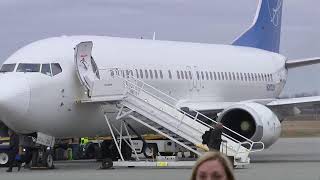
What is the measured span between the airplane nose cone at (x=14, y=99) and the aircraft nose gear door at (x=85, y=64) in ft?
5.23

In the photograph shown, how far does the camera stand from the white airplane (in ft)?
56.8

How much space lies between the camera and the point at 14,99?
1658 centimetres

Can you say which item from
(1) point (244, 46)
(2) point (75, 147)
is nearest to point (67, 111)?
(2) point (75, 147)

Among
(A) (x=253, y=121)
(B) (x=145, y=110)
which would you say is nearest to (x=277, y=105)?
(A) (x=253, y=121)

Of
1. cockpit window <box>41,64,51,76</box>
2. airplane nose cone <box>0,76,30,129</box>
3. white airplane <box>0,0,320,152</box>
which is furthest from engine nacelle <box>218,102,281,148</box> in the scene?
airplane nose cone <box>0,76,30,129</box>

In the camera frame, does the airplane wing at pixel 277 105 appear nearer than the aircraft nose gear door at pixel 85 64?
No

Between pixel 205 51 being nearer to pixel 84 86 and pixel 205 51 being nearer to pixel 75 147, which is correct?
pixel 75 147

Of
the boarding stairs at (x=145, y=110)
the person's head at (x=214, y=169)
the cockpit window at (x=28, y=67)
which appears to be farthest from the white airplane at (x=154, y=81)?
the person's head at (x=214, y=169)

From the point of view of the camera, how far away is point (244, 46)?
31.0 metres

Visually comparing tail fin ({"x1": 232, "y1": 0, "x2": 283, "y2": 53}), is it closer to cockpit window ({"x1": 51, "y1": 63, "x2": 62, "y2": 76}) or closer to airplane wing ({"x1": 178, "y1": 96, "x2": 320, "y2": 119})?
airplane wing ({"x1": 178, "y1": 96, "x2": 320, "y2": 119})

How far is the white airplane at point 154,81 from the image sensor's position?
1731 centimetres

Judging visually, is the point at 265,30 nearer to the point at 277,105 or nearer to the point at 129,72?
the point at 277,105

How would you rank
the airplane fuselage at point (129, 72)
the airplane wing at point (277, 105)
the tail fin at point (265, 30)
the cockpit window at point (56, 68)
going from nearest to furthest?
the airplane fuselage at point (129, 72) < the cockpit window at point (56, 68) < the airplane wing at point (277, 105) < the tail fin at point (265, 30)

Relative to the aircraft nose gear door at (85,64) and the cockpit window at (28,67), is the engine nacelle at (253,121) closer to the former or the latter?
the aircraft nose gear door at (85,64)
